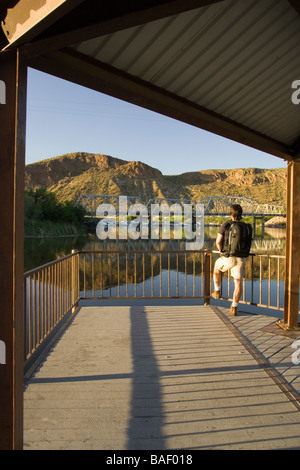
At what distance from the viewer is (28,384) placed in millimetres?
3338

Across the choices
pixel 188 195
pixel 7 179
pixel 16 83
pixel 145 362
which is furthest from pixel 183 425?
pixel 188 195

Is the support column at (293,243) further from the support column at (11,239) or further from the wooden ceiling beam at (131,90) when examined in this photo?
the support column at (11,239)

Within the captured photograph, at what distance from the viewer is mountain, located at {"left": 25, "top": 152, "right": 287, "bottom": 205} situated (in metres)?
83.2

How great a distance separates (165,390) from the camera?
10.7 feet

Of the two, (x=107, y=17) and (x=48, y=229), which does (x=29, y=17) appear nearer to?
(x=107, y=17)

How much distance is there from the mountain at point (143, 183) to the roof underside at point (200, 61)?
7292cm

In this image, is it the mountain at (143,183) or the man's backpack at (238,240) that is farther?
the mountain at (143,183)

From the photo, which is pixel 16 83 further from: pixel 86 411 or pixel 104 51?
pixel 86 411

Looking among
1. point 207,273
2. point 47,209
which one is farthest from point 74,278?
point 47,209

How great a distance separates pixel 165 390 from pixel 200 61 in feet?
9.51


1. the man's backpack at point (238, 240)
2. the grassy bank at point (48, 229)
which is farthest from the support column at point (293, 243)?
the grassy bank at point (48, 229)

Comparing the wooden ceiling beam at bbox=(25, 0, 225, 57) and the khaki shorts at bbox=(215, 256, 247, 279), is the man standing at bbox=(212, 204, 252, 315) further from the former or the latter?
the wooden ceiling beam at bbox=(25, 0, 225, 57)

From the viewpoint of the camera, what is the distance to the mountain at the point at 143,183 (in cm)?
8319

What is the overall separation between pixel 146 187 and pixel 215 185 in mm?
18341
